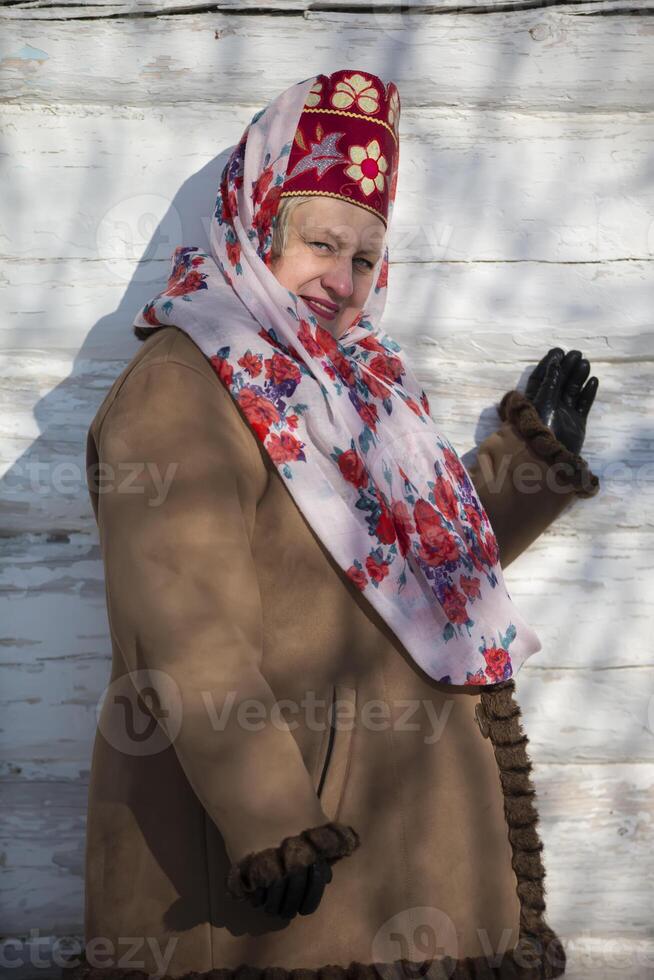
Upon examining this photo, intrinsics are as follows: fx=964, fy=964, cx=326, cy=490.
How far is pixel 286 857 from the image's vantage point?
4.22 feet

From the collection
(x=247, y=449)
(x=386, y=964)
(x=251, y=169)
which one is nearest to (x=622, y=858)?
(x=386, y=964)

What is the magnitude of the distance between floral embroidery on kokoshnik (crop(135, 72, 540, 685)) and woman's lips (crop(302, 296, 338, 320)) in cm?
9

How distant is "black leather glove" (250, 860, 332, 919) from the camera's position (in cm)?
129

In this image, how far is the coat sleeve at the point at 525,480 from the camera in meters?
2.10

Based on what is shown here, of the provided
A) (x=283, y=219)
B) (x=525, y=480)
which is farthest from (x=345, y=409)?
(x=525, y=480)

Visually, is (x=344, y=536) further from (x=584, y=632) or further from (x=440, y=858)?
(x=584, y=632)

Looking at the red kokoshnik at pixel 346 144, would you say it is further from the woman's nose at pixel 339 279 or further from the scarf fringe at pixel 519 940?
the scarf fringe at pixel 519 940

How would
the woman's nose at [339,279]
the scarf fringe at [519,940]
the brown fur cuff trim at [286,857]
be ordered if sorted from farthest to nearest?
the woman's nose at [339,279] < the scarf fringe at [519,940] < the brown fur cuff trim at [286,857]

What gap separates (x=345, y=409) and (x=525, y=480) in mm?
658

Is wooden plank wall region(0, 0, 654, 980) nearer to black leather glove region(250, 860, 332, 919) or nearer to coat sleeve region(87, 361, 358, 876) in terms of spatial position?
coat sleeve region(87, 361, 358, 876)

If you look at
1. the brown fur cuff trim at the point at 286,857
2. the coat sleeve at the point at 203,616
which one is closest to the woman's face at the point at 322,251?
the coat sleeve at the point at 203,616

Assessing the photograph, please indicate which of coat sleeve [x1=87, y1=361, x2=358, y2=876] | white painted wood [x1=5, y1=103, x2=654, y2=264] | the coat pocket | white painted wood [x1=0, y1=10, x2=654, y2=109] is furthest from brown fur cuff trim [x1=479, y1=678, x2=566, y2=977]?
white painted wood [x1=0, y1=10, x2=654, y2=109]

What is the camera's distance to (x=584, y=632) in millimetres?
2215

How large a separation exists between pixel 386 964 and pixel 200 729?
19.9 inches
